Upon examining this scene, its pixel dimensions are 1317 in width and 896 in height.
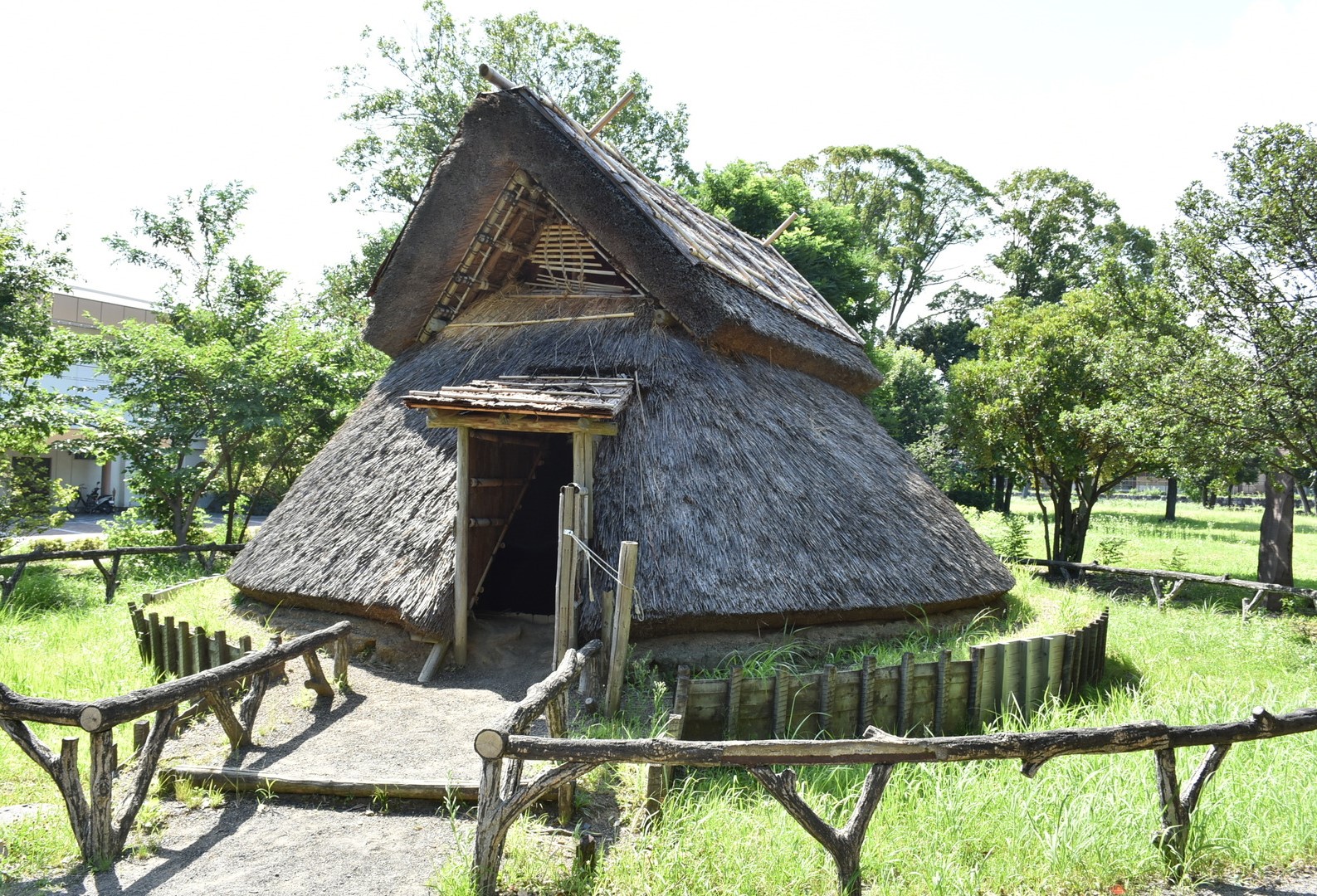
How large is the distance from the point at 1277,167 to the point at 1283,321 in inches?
64.5

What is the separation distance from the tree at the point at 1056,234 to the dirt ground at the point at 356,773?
91.6ft

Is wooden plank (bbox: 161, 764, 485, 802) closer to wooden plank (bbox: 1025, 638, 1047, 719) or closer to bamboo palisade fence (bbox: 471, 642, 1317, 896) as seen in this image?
bamboo palisade fence (bbox: 471, 642, 1317, 896)

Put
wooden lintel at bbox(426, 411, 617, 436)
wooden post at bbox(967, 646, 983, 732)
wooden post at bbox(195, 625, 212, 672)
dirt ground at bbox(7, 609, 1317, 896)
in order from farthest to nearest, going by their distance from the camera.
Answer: wooden post at bbox(195, 625, 212, 672), wooden lintel at bbox(426, 411, 617, 436), wooden post at bbox(967, 646, 983, 732), dirt ground at bbox(7, 609, 1317, 896)

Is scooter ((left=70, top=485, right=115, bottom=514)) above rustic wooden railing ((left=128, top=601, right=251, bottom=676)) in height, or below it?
below

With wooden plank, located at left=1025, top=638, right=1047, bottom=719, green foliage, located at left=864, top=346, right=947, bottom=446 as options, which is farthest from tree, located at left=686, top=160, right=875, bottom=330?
wooden plank, located at left=1025, top=638, right=1047, bottom=719

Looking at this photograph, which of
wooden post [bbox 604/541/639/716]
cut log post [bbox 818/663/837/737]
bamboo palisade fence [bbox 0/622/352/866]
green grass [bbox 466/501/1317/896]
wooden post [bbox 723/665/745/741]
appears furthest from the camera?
wooden post [bbox 604/541/639/716]

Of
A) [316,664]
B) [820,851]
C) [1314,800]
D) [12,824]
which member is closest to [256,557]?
[316,664]

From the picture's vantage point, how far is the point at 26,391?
10305 mm

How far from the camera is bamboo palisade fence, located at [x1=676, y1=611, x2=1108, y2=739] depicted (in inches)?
187

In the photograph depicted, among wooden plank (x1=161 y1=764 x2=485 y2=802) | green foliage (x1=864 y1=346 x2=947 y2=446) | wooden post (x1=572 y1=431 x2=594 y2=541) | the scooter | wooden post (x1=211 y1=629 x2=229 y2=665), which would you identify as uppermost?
green foliage (x1=864 y1=346 x2=947 y2=446)

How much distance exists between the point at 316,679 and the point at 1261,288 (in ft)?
33.9

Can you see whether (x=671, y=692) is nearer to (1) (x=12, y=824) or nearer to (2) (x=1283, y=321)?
(1) (x=12, y=824)

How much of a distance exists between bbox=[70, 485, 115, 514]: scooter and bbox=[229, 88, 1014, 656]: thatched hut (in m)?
22.6

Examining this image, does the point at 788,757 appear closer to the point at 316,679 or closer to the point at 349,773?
the point at 349,773
